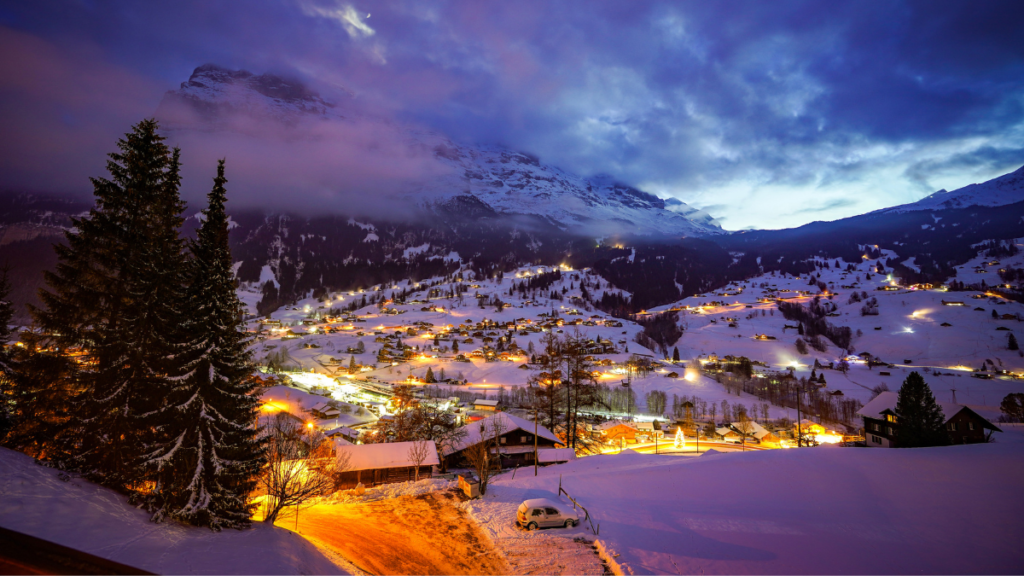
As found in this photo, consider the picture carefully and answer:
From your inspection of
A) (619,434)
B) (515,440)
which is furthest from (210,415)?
(619,434)

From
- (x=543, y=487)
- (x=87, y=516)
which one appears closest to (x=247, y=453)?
(x=87, y=516)

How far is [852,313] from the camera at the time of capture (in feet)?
402

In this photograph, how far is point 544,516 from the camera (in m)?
13.9

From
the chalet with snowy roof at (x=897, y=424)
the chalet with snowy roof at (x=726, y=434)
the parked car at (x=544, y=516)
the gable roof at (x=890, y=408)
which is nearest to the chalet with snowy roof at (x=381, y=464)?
the parked car at (x=544, y=516)

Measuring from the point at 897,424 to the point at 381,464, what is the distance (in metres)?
38.4

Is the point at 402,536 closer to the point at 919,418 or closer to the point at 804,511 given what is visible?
the point at 804,511

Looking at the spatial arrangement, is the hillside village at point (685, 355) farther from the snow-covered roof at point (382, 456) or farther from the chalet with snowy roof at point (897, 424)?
the snow-covered roof at point (382, 456)

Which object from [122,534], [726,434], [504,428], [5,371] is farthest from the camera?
[726,434]

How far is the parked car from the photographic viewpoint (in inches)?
542

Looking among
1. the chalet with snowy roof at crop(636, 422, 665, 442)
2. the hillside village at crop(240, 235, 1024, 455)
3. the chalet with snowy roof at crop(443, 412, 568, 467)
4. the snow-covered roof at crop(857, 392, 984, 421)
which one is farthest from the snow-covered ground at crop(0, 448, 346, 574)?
the snow-covered roof at crop(857, 392, 984, 421)

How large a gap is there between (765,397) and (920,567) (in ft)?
211

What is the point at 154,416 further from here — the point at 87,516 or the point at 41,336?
the point at 41,336

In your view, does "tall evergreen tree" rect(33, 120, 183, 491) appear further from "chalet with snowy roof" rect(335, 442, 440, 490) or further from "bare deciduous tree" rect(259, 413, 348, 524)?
"chalet with snowy roof" rect(335, 442, 440, 490)

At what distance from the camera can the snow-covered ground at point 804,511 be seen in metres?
10.9
